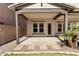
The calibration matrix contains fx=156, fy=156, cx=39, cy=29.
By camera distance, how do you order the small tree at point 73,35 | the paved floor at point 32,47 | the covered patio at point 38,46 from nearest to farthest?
1. the paved floor at point 32,47
2. the covered patio at point 38,46
3. the small tree at point 73,35

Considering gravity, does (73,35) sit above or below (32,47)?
above

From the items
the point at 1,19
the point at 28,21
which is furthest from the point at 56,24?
the point at 1,19

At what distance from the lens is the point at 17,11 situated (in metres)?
10.2

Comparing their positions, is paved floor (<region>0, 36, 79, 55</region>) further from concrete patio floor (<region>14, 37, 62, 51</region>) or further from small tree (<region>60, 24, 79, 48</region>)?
small tree (<region>60, 24, 79, 48</region>)

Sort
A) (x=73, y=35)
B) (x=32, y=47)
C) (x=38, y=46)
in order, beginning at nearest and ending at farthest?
1. (x=73, y=35)
2. (x=32, y=47)
3. (x=38, y=46)

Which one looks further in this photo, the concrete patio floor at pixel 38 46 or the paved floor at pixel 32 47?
the concrete patio floor at pixel 38 46

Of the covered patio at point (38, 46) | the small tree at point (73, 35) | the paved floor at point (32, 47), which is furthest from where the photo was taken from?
the small tree at point (73, 35)

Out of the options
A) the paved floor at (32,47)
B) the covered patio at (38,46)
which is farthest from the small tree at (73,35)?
the covered patio at (38,46)

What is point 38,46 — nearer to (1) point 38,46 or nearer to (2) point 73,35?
(1) point 38,46

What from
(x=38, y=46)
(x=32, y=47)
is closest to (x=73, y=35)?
(x=38, y=46)

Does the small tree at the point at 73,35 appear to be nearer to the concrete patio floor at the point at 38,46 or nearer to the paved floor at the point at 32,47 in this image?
the paved floor at the point at 32,47

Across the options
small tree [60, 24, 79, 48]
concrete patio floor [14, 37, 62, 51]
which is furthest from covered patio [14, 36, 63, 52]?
small tree [60, 24, 79, 48]

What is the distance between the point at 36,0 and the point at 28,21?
15.1 meters

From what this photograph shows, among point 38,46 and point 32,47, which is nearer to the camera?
point 32,47
